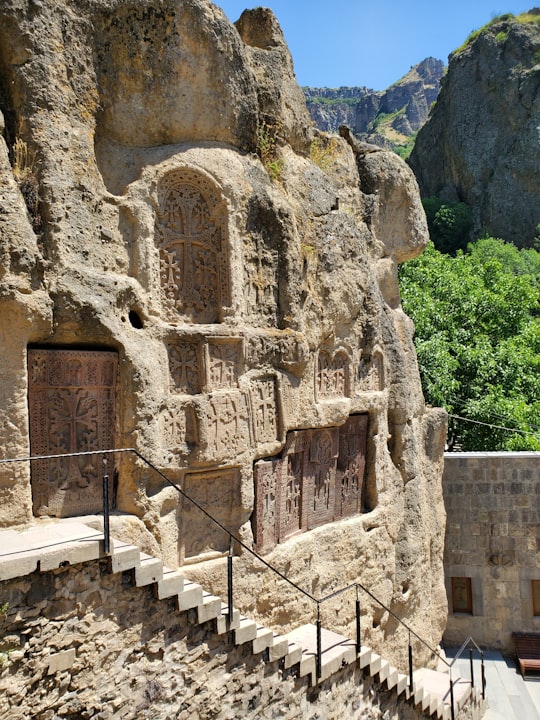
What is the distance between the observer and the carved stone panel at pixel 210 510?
313 inches

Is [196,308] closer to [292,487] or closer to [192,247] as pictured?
[192,247]

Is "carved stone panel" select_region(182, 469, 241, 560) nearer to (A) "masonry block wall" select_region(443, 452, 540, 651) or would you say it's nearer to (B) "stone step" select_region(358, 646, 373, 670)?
(B) "stone step" select_region(358, 646, 373, 670)

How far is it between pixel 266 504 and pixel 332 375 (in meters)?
2.33

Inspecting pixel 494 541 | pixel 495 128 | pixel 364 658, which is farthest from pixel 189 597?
pixel 495 128

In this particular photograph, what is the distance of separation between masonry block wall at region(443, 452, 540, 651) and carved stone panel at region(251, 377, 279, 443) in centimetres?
564

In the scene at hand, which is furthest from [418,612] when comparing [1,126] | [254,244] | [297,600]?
[1,126]

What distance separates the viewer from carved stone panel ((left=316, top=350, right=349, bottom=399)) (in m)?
9.87

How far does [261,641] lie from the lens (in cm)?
666

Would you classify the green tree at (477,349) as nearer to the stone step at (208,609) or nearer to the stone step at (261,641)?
the stone step at (261,641)

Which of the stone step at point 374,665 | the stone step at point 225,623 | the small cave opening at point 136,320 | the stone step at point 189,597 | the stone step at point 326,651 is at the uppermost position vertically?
the small cave opening at point 136,320

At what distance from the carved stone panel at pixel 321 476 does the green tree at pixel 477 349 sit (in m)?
6.19

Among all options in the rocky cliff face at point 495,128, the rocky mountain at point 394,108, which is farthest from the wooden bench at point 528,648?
the rocky mountain at point 394,108

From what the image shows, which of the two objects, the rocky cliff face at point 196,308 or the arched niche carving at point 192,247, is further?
the arched niche carving at point 192,247

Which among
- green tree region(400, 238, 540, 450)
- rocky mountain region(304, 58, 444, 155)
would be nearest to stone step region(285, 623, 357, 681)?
green tree region(400, 238, 540, 450)
